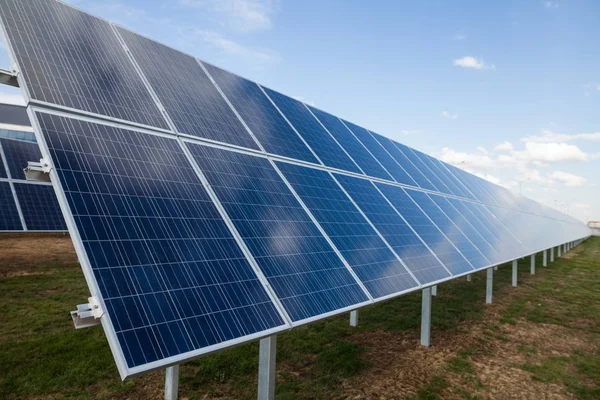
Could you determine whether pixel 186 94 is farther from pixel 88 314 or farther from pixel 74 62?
pixel 88 314

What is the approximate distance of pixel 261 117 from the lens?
9.99 meters

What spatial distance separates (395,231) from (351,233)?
2.18 meters

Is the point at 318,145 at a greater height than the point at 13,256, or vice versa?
the point at 318,145

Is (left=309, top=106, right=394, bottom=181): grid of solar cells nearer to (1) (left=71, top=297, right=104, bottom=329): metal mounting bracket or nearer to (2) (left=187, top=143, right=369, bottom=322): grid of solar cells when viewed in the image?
(2) (left=187, top=143, right=369, bottom=322): grid of solar cells

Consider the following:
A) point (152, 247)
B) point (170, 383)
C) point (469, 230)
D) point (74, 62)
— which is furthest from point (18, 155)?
point (469, 230)

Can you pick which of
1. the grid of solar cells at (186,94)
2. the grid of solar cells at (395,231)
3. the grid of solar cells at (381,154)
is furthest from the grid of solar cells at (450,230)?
the grid of solar cells at (186,94)

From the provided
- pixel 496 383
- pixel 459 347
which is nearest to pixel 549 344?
pixel 459 347

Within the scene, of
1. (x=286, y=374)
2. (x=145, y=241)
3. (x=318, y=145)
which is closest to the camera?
(x=145, y=241)

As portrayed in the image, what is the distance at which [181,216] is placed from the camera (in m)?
5.41

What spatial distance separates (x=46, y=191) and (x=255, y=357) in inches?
723

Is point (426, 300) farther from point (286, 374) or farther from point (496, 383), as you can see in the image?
point (286, 374)

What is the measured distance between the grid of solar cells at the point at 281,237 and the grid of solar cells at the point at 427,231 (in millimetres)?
4801

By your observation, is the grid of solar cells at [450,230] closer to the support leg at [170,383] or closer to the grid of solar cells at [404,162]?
the grid of solar cells at [404,162]

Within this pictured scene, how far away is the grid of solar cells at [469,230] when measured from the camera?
44.5 ft
